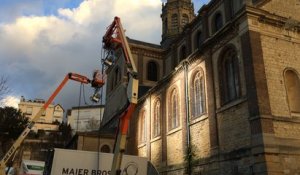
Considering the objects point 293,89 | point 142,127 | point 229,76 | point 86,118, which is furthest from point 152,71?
point 86,118

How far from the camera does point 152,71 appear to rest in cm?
3519

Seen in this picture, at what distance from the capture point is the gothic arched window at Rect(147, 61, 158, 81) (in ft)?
115

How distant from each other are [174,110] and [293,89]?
9.12m

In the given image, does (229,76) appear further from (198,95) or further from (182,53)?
(182,53)

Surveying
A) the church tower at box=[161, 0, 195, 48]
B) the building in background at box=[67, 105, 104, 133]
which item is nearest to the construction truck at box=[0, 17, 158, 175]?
the church tower at box=[161, 0, 195, 48]

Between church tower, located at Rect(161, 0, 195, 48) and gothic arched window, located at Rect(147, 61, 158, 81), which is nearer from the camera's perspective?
gothic arched window, located at Rect(147, 61, 158, 81)

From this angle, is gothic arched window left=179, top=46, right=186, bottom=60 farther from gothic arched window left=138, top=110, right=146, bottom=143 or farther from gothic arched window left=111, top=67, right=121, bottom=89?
gothic arched window left=111, top=67, right=121, bottom=89

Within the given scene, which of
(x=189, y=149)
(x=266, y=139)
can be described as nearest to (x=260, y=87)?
(x=266, y=139)

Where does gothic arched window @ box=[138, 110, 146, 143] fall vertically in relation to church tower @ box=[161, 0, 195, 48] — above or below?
below

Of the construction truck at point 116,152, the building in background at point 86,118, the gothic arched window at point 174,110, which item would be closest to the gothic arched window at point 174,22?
the gothic arched window at point 174,110

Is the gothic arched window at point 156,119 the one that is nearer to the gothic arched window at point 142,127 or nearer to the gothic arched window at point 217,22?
the gothic arched window at point 142,127

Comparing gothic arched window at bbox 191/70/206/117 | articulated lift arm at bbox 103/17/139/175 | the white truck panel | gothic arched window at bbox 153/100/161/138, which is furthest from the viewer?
gothic arched window at bbox 153/100/161/138

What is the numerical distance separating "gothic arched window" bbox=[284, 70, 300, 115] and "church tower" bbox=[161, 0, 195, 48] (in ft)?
71.6

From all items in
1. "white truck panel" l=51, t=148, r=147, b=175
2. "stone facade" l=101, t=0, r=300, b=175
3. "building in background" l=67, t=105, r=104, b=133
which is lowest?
"white truck panel" l=51, t=148, r=147, b=175
